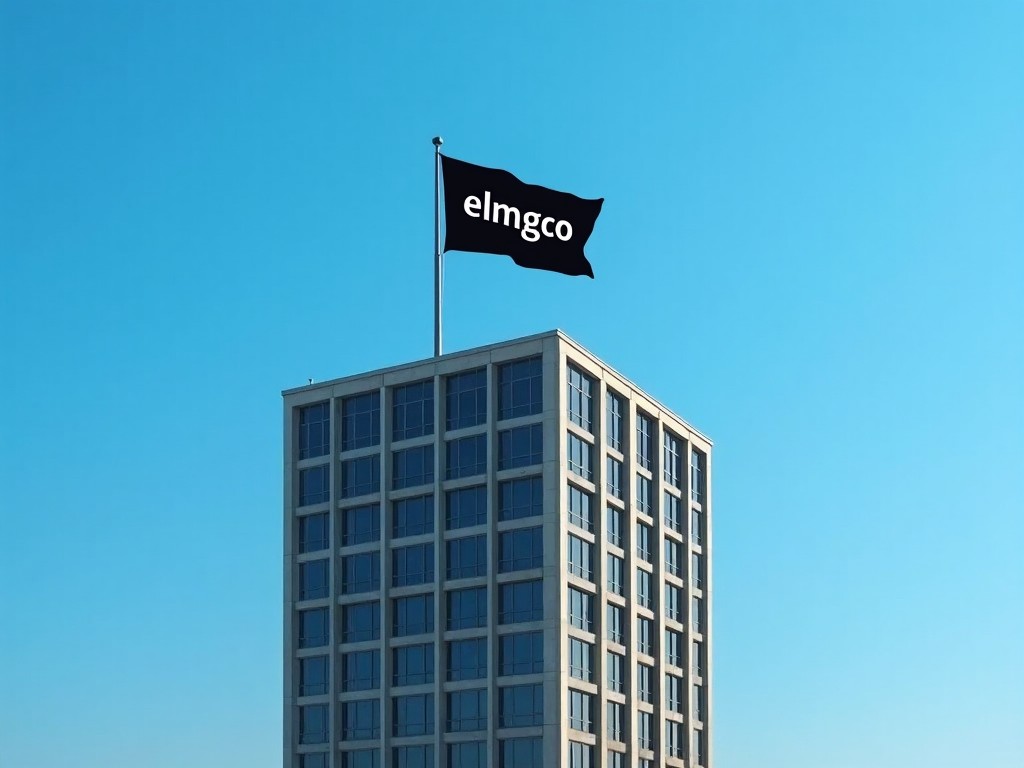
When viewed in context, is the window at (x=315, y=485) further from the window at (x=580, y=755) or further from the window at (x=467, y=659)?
the window at (x=580, y=755)

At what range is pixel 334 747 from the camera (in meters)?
108

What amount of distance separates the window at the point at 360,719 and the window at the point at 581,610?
14.2 metres


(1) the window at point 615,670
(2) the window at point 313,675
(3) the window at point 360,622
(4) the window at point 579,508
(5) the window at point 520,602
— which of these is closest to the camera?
(5) the window at point 520,602

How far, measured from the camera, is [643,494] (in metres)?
118

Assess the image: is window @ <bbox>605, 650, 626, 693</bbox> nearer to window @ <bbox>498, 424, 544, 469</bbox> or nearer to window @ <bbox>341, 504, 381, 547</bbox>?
window @ <bbox>498, 424, 544, 469</bbox>

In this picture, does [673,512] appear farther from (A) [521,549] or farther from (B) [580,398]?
(A) [521,549]

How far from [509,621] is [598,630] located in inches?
260

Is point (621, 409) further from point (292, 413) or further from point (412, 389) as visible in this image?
point (292, 413)

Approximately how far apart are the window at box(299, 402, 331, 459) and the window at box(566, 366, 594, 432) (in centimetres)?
1796

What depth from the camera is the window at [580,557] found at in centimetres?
10544

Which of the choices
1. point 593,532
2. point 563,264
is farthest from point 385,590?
point 563,264

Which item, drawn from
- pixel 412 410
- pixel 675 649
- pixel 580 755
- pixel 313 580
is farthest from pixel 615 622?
pixel 313 580

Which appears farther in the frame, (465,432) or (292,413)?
(292,413)

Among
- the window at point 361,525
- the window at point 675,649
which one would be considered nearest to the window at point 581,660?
the window at point 675,649
